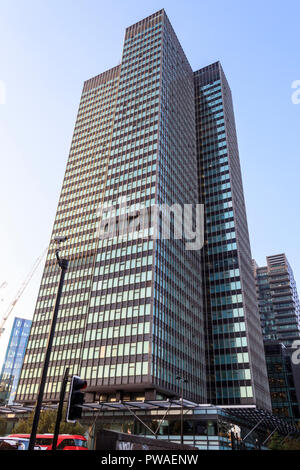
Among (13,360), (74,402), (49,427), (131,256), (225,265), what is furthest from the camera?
(13,360)

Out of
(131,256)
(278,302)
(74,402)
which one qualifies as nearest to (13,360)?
(278,302)

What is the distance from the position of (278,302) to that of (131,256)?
121 metres

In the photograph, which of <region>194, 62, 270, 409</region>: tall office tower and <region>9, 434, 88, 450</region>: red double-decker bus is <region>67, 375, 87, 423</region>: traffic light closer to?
<region>9, 434, 88, 450</region>: red double-decker bus

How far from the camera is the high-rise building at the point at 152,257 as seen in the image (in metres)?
73.0

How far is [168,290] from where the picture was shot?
8100 cm

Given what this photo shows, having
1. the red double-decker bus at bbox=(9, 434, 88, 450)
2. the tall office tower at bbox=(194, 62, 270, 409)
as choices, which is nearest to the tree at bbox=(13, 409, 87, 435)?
the red double-decker bus at bbox=(9, 434, 88, 450)

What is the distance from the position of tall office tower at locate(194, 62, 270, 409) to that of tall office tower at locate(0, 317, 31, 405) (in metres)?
119

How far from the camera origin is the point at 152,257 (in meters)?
77.9

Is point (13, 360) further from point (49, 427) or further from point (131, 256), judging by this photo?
point (49, 427)

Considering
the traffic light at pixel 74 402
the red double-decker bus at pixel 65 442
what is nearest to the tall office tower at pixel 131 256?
the red double-decker bus at pixel 65 442

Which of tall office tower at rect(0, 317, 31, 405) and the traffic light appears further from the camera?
tall office tower at rect(0, 317, 31, 405)

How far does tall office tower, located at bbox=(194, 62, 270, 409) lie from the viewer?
89625mm

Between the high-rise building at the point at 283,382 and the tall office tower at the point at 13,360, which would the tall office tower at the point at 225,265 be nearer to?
the high-rise building at the point at 283,382

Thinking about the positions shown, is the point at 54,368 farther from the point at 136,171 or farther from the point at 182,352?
the point at 136,171
